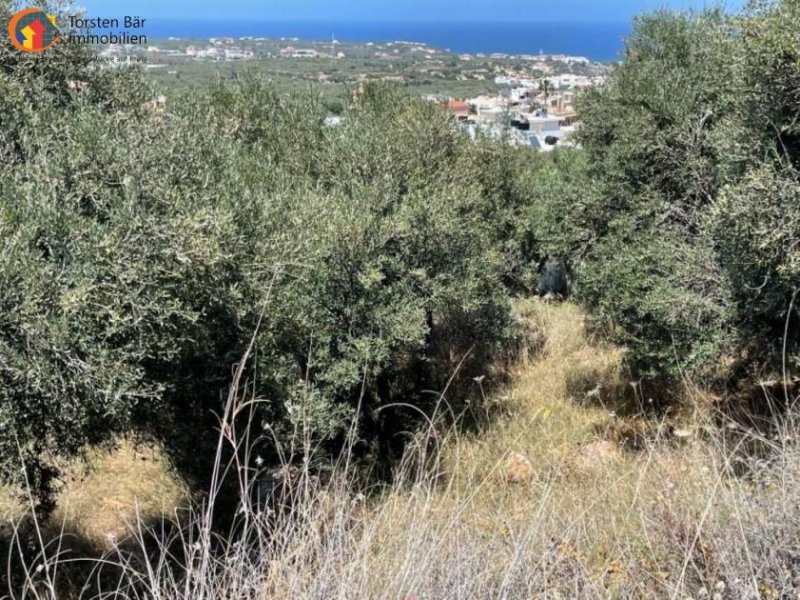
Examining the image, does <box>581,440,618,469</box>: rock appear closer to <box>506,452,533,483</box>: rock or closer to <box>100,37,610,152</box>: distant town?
<box>506,452,533,483</box>: rock

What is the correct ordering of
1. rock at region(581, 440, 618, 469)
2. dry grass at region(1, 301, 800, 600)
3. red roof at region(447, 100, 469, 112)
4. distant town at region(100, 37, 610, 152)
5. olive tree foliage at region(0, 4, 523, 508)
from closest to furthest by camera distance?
dry grass at region(1, 301, 800, 600)
olive tree foliage at region(0, 4, 523, 508)
rock at region(581, 440, 618, 469)
red roof at region(447, 100, 469, 112)
distant town at region(100, 37, 610, 152)

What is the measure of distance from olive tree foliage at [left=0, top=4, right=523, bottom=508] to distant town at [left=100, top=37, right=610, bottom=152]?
241 centimetres

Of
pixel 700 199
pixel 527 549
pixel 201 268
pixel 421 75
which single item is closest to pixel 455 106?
pixel 700 199

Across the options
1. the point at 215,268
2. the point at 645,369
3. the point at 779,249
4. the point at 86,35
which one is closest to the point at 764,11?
the point at 779,249

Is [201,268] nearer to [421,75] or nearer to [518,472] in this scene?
[518,472]

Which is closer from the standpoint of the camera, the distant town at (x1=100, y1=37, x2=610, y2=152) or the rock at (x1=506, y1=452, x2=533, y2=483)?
the rock at (x1=506, y1=452, x2=533, y2=483)

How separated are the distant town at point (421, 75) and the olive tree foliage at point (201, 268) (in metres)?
2.41

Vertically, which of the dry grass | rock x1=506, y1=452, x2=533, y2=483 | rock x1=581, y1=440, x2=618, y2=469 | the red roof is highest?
the red roof

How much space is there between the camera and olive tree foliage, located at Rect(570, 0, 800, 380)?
6398 mm

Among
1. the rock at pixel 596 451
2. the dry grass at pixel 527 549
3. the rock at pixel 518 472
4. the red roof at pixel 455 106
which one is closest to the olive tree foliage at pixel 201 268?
the dry grass at pixel 527 549

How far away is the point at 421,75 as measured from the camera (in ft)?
283

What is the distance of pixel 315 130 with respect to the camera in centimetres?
1209

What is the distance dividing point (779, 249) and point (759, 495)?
4.13m

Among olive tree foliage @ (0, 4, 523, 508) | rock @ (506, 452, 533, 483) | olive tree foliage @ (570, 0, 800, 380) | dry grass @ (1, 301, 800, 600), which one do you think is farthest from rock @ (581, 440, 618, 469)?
dry grass @ (1, 301, 800, 600)
